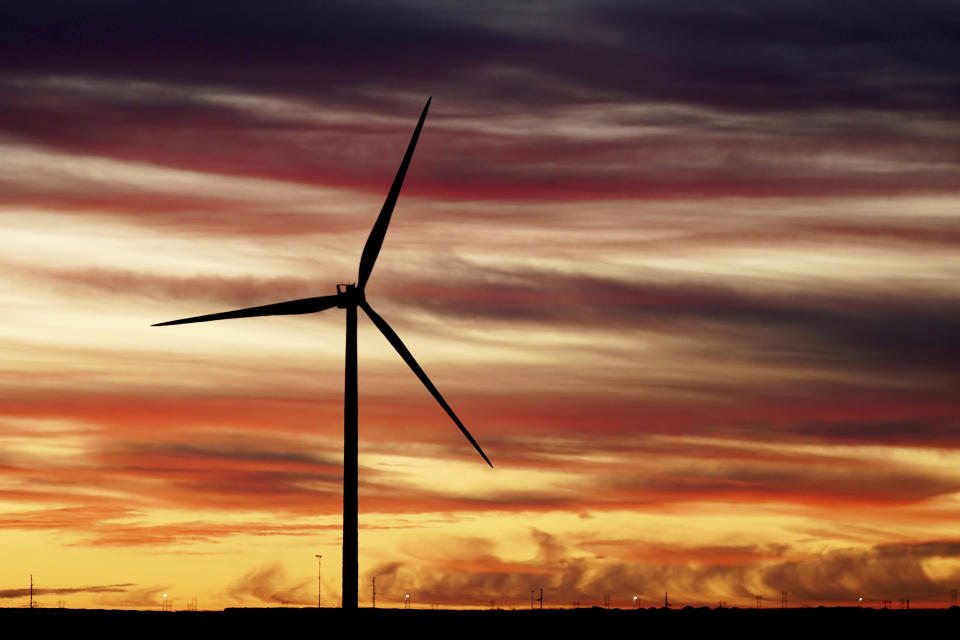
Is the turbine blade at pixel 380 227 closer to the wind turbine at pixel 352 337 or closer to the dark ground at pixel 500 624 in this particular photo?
the wind turbine at pixel 352 337

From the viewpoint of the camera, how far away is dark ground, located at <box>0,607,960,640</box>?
144m

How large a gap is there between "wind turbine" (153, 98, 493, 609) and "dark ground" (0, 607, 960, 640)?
1401 inches

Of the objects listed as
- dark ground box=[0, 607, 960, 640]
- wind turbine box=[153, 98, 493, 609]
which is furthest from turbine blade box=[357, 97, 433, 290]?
dark ground box=[0, 607, 960, 640]

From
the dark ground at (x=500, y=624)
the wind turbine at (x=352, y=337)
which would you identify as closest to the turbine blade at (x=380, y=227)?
the wind turbine at (x=352, y=337)

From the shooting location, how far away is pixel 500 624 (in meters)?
166

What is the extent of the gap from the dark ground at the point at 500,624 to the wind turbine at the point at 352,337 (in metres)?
35.6

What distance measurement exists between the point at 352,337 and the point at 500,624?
73.6m

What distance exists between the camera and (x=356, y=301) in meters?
102

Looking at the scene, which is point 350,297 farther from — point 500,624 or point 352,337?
point 500,624

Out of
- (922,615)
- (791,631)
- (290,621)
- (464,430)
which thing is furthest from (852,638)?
(464,430)

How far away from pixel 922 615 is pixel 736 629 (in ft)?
88.1

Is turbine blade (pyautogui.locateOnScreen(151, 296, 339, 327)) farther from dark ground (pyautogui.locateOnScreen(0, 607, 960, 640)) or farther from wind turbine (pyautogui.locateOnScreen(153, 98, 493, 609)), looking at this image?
dark ground (pyautogui.locateOnScreen(0, 607, 960, 640))

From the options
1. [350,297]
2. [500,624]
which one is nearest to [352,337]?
[350,297]

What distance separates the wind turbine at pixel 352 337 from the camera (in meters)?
98.4
